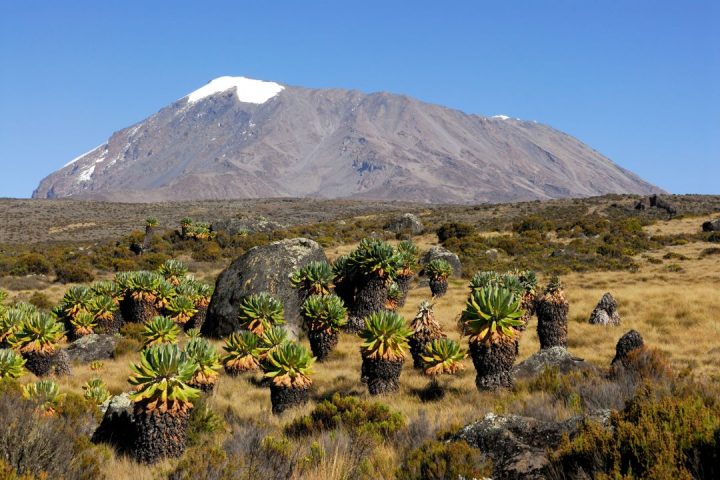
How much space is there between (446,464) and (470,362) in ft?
30.7

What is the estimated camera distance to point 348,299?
18.7 m

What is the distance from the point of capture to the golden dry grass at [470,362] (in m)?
8.93

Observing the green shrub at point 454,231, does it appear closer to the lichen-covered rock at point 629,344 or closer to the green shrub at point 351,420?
the lichen-covered rock at point 629,344

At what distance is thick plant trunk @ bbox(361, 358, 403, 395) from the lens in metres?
11.4

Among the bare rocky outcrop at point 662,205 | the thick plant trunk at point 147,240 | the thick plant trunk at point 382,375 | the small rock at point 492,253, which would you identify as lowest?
the thick plant trunk at point 382,375

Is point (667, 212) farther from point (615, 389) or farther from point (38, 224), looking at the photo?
point (38, 224)

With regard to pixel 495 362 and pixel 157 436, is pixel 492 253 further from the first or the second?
pixel 157 436

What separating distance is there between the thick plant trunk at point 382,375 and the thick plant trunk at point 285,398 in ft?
5.78

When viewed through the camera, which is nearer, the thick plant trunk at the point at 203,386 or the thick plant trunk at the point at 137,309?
the thick plant trunk at the point at 203,386

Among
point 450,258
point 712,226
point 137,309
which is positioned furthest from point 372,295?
point 712,226

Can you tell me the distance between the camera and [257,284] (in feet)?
62.0

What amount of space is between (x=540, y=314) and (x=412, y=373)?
4722mm

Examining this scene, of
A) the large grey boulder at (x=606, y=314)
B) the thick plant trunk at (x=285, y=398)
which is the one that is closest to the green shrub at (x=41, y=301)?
the thick plant trunk at (x=285, y=398)

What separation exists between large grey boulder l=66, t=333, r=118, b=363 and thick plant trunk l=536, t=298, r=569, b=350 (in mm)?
14070
